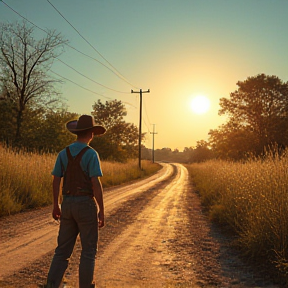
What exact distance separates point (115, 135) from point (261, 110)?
2861cm

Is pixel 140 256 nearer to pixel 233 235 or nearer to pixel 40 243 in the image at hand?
pixel 40 243

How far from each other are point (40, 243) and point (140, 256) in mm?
2134

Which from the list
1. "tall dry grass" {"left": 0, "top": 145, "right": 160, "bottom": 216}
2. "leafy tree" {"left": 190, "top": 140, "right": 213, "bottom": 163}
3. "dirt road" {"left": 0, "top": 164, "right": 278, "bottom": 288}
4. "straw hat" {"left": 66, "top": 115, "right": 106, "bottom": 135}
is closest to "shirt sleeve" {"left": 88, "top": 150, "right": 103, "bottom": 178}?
"straw hat" {"left": 66, "top": 115, "right": 106, "bottom": 135}

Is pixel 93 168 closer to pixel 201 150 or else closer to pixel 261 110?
pixel 261 110

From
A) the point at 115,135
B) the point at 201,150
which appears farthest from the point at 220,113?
the point at 201,150

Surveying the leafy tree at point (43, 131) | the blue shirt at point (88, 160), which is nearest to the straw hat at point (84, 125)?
the blue shirt at point (88, 160)

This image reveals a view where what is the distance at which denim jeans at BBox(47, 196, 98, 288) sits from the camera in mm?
3604

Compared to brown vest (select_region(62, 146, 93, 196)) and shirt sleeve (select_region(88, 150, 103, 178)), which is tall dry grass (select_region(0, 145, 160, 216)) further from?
shirt sleeve (select_region(88, 150, 103, 178))

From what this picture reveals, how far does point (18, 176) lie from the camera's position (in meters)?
11.9

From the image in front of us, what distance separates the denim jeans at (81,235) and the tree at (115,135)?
4559 centimetres

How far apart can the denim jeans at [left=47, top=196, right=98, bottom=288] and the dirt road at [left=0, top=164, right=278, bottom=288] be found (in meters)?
0.64

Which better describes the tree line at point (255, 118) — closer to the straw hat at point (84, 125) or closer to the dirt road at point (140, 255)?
the dirt road at point (140, 255)

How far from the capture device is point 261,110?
3328 cm

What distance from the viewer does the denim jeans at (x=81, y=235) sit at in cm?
360
